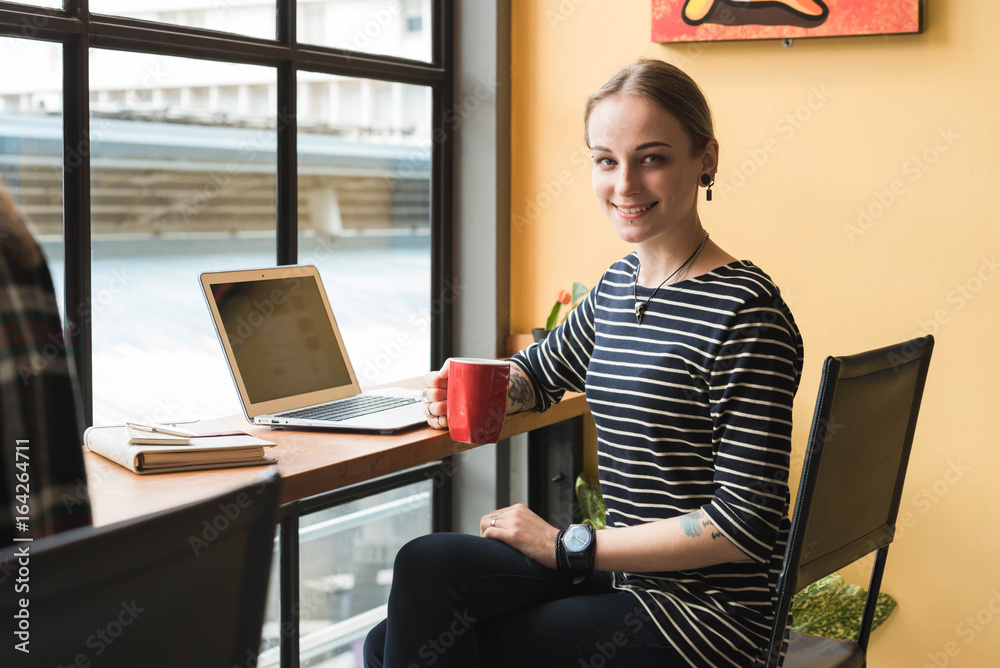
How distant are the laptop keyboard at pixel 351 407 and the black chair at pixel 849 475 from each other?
0.83 m

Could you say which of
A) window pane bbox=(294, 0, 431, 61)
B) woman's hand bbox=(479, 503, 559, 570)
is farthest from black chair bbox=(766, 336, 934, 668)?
window pane bbox=(294, 0, 431, 61)

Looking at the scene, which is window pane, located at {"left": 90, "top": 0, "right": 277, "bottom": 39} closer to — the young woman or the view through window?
the view through window

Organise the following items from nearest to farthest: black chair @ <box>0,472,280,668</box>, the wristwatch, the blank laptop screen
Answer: black chair @ <box>0,472,280,668</box>
the wristwatch
the blank laptop screen

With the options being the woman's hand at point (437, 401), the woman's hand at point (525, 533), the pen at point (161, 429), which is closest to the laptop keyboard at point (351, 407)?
the woman's hand at point (437, 401)

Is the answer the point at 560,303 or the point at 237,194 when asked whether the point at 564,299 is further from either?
the point at 237,194

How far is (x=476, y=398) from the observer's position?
4.80ft

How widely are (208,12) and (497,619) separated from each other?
145cm

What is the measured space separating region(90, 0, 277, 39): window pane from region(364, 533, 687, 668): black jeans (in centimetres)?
124

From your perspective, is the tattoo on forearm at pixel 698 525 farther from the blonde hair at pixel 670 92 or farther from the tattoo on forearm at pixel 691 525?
the blonde hair at pixel 670 92

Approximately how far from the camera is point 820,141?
215cm

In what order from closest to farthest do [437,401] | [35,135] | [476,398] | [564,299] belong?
[476,398] < [437,401] < [35,135] < [564,299]

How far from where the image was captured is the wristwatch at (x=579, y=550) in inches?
50.4

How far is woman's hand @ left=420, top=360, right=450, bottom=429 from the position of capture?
1.57 m

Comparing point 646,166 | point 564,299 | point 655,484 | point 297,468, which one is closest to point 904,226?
point 564,299
